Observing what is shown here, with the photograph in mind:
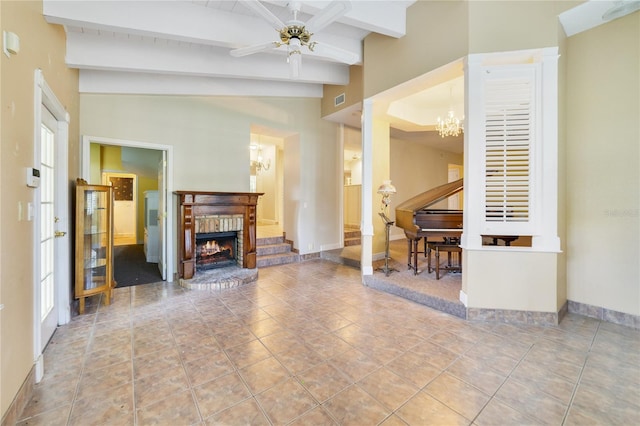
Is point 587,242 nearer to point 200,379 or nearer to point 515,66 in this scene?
point 515,66

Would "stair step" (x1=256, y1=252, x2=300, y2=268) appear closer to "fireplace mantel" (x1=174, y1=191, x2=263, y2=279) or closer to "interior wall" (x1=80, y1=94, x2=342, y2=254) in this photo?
"interior wall" (x1=80, y1=94, x2=342, y2=254)

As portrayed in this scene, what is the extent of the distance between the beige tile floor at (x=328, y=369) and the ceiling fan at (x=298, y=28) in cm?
274

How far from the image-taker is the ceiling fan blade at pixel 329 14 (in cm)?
208

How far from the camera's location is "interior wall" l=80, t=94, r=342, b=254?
4.01 m

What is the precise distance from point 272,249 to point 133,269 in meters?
2.57

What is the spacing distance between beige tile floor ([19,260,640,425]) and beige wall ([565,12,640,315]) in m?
0.45

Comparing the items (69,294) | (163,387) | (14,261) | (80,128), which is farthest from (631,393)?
(80,128)

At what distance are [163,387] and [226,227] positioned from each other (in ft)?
9.58

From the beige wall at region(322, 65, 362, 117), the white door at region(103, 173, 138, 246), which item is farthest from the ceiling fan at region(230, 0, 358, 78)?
the white door at region(103, 173, 138, 246)

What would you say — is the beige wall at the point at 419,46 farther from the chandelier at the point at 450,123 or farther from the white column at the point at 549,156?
the chandelier at the point at 450,123

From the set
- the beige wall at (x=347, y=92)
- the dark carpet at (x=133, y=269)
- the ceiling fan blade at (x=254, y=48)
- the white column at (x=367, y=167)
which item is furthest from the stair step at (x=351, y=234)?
the ceiling fan blade at (x=254, y=48)

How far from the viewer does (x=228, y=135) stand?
4.89m

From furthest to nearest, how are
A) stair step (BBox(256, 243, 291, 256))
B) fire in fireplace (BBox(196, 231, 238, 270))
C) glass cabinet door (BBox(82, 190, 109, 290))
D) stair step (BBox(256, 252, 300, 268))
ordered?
stair step (BBox(256, 243, 291, 256)) < stair step (BBox(256, 252, 300, 268)) < fire in fireplace (BBox(196, 231, 238, 270)) < glass cabinet door (BBox(82, 190, 109, 290))

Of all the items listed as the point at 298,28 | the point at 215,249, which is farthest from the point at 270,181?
the point at 298,28
